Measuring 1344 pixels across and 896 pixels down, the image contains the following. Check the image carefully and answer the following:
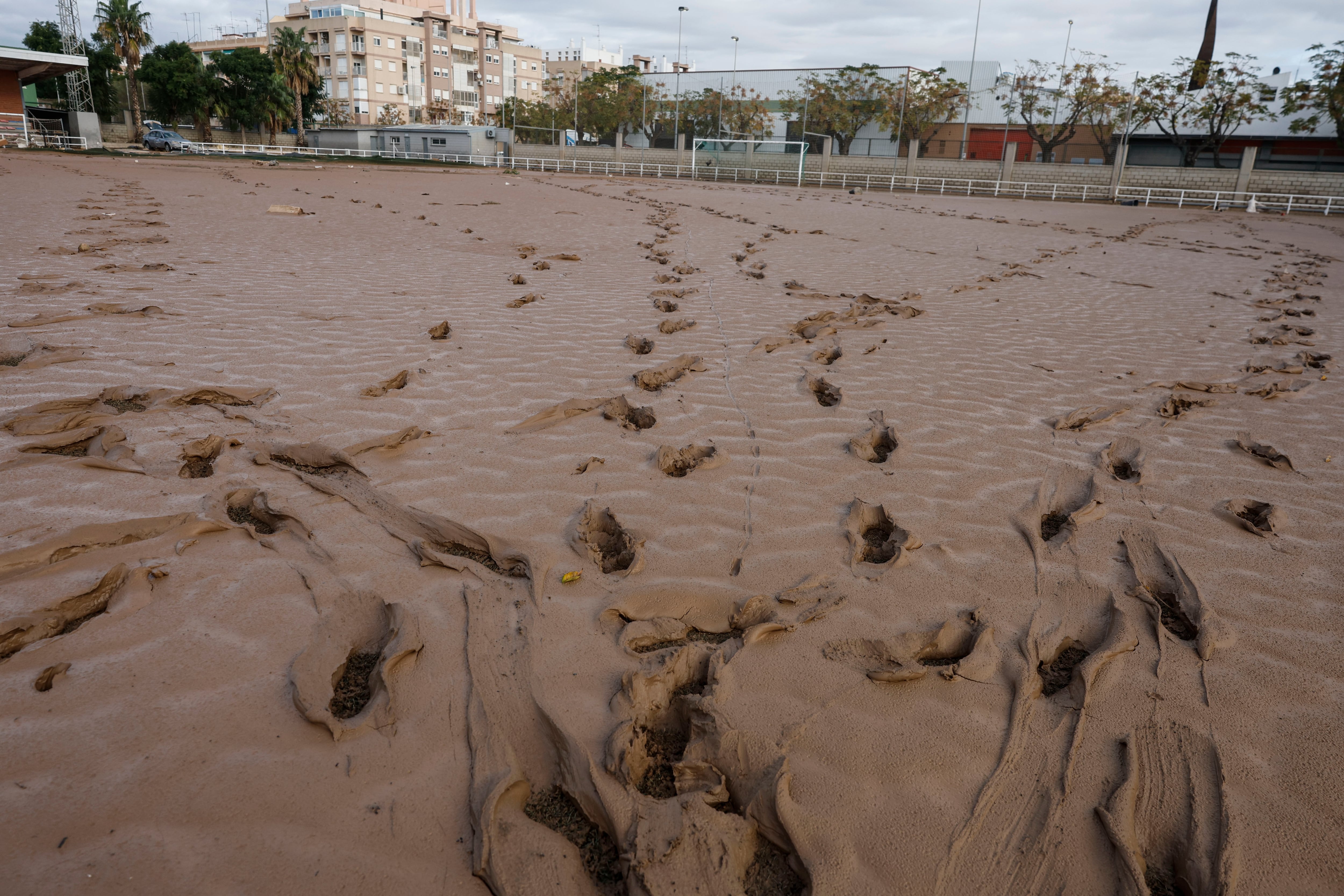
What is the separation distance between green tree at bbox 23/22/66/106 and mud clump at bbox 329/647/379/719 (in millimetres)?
58974

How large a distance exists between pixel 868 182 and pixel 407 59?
5988cm

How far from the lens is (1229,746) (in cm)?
202

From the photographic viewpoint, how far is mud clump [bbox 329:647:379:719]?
2.04 meters

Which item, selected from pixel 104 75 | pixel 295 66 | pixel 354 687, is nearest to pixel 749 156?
pixel 295 66

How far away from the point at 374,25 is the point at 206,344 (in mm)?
81087

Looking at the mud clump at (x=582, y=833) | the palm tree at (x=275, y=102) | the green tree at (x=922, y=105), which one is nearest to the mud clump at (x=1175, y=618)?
the mud clump at (x=582, y=833)

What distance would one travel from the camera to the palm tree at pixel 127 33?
41438 millimetres

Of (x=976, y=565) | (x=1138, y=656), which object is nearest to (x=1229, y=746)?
(x=1138, y=656)

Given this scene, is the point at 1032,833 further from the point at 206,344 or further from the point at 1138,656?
the point at 206,344

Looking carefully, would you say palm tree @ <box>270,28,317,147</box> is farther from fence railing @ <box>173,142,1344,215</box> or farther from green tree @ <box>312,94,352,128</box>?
green tree @ <box>312,94,352,128</box>

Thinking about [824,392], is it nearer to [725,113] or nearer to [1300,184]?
[1300,184]

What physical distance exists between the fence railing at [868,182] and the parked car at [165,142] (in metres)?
0.42

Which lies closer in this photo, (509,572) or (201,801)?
(201,801)

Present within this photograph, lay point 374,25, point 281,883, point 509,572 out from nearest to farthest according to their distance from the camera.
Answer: point 281,883 → point 509,572 → point 374,25
